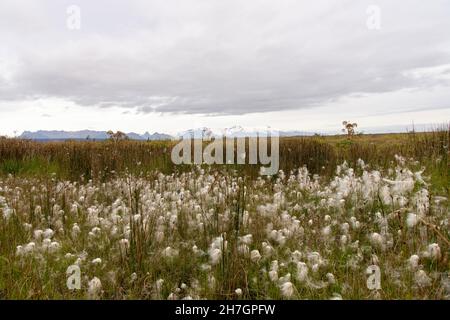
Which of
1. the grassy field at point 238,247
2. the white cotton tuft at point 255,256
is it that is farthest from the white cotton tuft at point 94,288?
the white cotton tuft at point 255,256

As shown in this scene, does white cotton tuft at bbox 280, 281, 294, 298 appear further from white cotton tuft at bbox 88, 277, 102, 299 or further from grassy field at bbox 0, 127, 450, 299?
white cotton tuft at bbox 88, 277, 102, 299

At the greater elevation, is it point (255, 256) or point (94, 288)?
point (255, 256)

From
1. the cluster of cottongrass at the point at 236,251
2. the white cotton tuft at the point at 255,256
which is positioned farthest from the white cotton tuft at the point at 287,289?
the white cotton tuft at the point at 255,256

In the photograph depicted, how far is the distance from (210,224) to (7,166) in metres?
11.5

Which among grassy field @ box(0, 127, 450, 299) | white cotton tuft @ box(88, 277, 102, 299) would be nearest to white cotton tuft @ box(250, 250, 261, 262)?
grassy field @ box(0, 127, 450, 299)

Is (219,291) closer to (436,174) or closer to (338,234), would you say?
(338,234)

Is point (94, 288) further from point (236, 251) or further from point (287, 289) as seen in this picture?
point (287, 289)

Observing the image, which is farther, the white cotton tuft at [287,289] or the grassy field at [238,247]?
the grassy field at [238,247]

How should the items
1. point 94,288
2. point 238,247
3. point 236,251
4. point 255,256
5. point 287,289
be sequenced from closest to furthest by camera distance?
point 287,289 < point 94,288 < point 236,251 < point 255,256 < point 238,247

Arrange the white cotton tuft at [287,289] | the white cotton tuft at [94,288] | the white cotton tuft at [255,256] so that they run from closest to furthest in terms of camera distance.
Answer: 1. the white cotton tuft at [287,289]
2. the white cotton tuft at [94,288]
3. the white cotton tuft at [255,256]

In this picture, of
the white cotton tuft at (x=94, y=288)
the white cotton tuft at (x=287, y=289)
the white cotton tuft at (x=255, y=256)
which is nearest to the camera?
the white cotton tuft at (x=287, y=289)

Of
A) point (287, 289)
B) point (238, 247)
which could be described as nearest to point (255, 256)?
point (238, 247)

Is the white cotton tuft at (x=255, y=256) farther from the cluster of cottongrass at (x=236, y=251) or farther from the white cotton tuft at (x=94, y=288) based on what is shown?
the white cotton tuft at (x=94, y=288)

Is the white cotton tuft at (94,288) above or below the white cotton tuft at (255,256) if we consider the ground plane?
below
